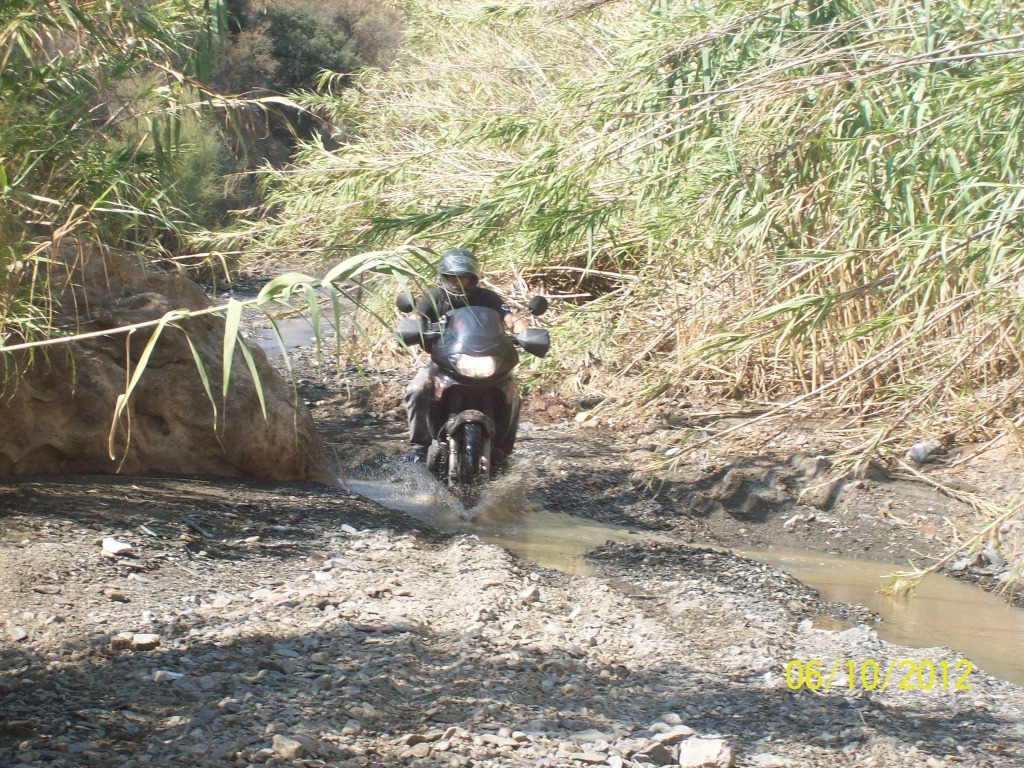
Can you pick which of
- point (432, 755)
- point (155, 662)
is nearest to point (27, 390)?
point (155, 662)

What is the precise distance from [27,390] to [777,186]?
437 centimetres

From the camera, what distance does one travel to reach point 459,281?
5797 mm

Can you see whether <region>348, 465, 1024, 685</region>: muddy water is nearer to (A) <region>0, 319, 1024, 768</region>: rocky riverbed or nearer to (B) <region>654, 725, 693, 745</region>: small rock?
(A) <region>0, 319, 1024, 768</region>: rocky riverbed

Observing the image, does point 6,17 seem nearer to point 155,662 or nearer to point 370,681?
point 155,662

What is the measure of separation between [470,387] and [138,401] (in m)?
1.71

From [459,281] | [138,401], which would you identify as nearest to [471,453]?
[459,281]

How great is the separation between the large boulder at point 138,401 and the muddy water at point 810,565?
657 millimetres

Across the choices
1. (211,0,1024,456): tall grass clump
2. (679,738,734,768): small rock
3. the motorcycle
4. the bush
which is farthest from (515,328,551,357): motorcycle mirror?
the bush

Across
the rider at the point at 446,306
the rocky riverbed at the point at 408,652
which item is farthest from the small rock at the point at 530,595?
the rider at the point at 446,306

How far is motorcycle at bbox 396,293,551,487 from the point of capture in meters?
5.70

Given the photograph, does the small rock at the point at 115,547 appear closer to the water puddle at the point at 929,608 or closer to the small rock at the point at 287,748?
the small rock at the point at 287,748

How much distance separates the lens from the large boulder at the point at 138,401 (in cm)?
478

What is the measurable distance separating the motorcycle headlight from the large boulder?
0.94 meters
